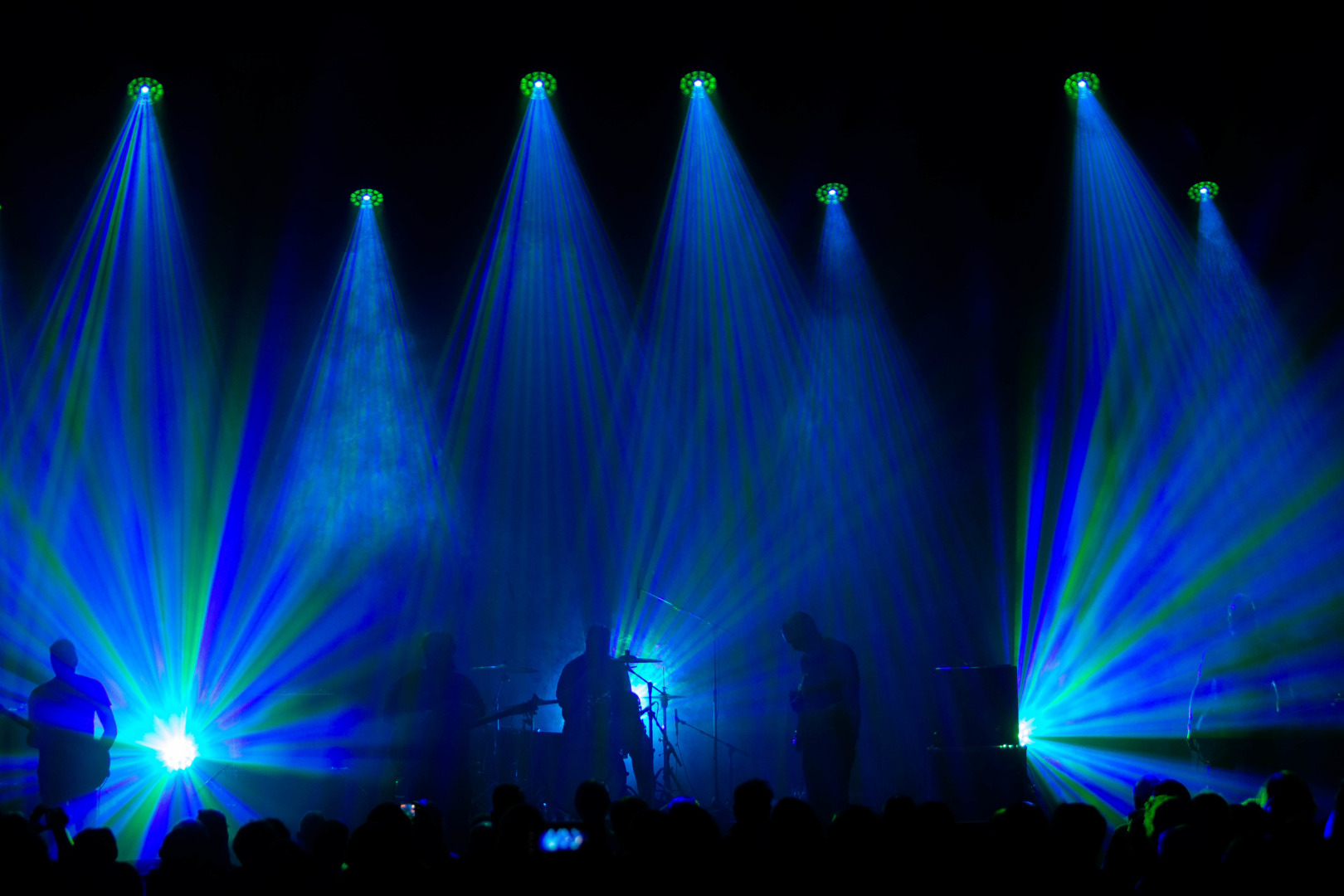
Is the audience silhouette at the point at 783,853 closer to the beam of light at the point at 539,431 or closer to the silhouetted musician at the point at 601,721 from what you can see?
the silhouetted musician at the point at 601,721

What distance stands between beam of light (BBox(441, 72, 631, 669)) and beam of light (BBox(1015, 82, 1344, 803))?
4625 mm

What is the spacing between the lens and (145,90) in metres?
9.02

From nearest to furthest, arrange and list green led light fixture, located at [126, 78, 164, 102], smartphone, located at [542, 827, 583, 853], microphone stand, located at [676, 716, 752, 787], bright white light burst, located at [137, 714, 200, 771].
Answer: smartphone, located at [542, 827, 583, 853], green led light fixture, located at [126, 78, 164, 102], bright white light burst, located at [137, 714, 200, 771], microphone stand, located at [676, 716, 752, 787]

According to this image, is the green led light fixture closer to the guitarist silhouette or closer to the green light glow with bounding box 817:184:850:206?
the guitarist silhouette

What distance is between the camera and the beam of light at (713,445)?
10703 millimetres

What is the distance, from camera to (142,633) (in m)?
9.81

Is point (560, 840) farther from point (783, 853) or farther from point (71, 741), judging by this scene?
point (71, 741)

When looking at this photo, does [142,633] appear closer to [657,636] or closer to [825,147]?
[657,636]

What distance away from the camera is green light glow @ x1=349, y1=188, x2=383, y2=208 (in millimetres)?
10125

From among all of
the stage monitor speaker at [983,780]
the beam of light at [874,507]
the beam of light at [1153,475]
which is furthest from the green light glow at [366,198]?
the stage monitor speaker at [983,780]

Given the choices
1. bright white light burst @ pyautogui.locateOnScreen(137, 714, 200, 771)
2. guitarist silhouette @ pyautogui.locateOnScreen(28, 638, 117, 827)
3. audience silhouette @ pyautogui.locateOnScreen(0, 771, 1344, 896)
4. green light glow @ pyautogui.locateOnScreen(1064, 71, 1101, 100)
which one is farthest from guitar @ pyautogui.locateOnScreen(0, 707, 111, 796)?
green light glow @ pyautogui.locateOnScreen(1064, 71, 1101, 100)

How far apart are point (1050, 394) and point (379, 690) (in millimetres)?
7634

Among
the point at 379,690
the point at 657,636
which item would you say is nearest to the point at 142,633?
the point at 379,690

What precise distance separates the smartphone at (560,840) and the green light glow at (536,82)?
769 cm
